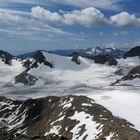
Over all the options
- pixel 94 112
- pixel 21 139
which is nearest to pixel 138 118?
pixel 94 112

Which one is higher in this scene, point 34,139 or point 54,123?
point 34,139

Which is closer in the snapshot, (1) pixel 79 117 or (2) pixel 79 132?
(2) pixel 79 132

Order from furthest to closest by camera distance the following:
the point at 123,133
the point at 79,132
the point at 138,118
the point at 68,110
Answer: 1. the point at 68,110
2. the point at 138,118
3. the point at 79,132
4. the point at 123,133

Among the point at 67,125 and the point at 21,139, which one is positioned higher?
the point at 21,139

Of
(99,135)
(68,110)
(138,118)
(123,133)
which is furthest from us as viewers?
(68,110)

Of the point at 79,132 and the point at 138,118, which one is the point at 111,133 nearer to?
the point at 79,132

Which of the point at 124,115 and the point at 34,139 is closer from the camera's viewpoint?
the point at 34,139

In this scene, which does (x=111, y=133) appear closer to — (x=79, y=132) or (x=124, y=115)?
(x=79, y=132)

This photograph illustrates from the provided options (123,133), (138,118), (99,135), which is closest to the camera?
(123,133)

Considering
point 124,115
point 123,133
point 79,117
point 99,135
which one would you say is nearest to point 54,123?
point 79,117
